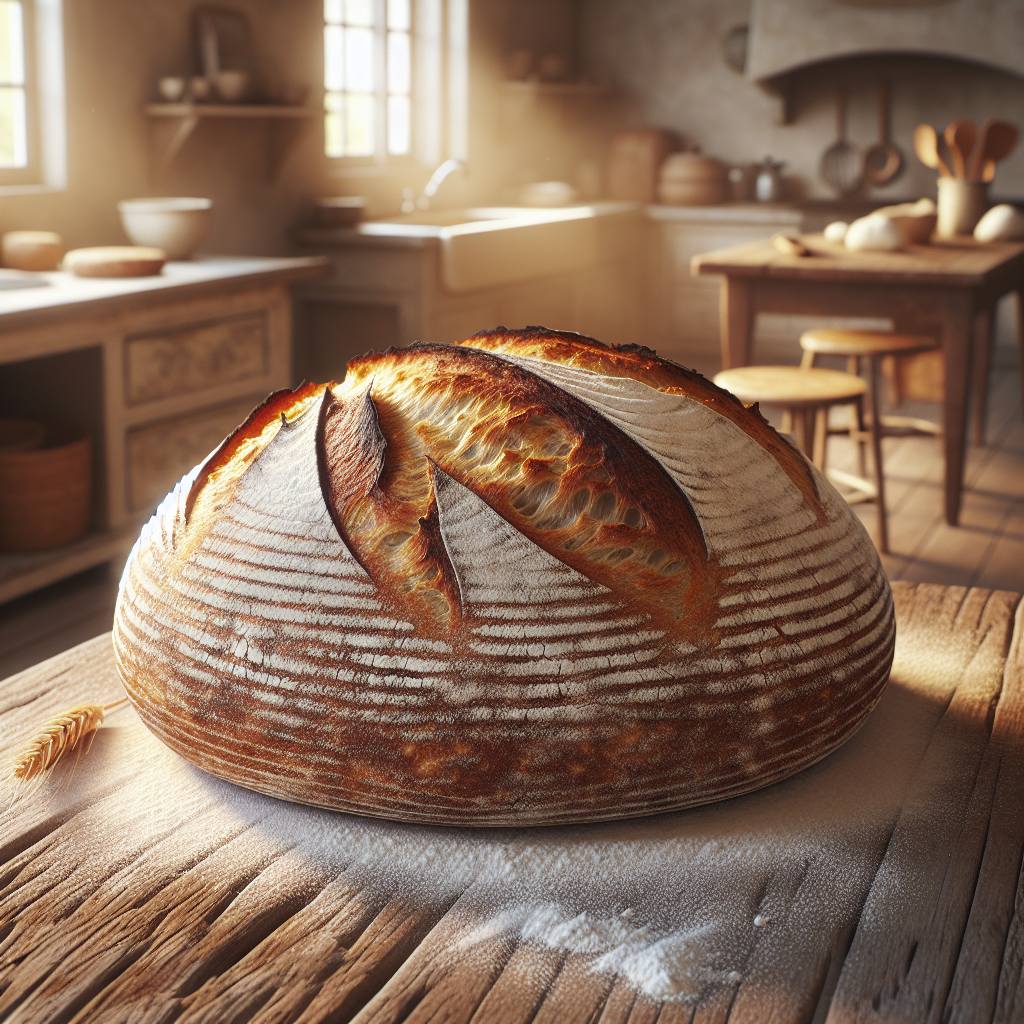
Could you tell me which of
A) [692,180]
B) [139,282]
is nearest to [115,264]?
[139,282]

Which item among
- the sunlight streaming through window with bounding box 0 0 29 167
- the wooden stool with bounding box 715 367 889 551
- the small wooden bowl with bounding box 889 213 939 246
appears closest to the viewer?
the wooden stool with bounding box 715 367 889 551

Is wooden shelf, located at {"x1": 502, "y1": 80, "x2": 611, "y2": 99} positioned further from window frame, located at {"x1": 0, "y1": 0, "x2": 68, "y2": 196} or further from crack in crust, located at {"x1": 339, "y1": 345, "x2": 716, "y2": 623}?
crack in crust, located at {"x1": 339, "y1": 345, "x2": 716, "y2": 623}

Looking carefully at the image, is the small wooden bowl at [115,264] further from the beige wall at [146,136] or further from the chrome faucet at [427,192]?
the chrome faucet at [427,192]

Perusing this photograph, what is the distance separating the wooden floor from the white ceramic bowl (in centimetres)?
96

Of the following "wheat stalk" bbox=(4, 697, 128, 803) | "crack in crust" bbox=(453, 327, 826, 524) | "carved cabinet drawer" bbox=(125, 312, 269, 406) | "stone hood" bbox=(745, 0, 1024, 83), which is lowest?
"wheat stalk" bbox=(4, 697, 128, 803)

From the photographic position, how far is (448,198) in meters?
5.54

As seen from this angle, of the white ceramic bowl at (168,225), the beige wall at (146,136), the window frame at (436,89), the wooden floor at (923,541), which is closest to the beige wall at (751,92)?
the window frame at (436,89)

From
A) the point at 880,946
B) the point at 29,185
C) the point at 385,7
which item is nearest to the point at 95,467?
the point at 29,185

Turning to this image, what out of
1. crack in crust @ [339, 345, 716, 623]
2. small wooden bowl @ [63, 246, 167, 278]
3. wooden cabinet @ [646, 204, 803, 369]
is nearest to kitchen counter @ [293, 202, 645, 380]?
wooden cabinet @ [646, 204, 803, 369]

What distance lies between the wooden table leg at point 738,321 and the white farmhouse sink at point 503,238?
A: 1.28 meters

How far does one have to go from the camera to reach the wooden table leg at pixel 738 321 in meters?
3.33

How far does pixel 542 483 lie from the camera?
948 mm

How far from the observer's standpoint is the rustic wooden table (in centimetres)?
70

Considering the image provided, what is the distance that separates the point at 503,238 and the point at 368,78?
3.62 ft
